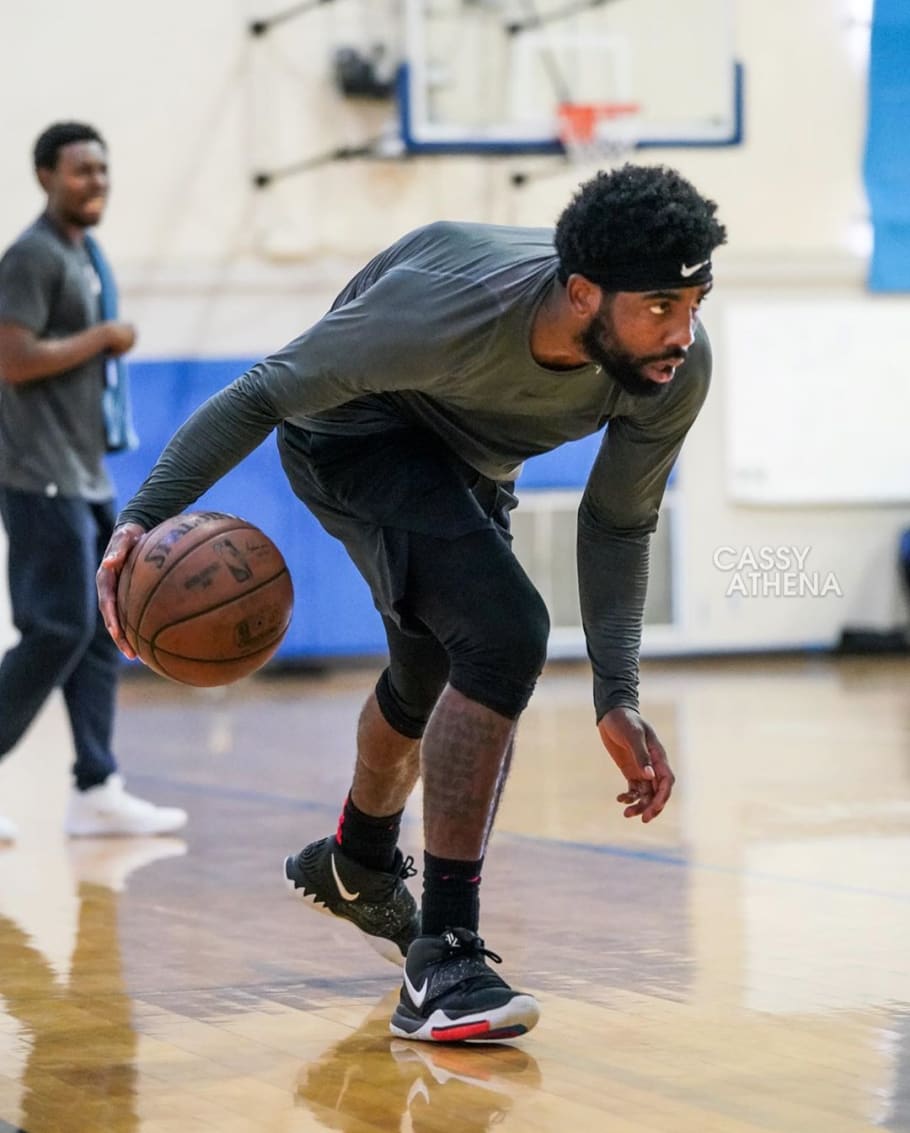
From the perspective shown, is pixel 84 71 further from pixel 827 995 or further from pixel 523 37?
pixel 827 995

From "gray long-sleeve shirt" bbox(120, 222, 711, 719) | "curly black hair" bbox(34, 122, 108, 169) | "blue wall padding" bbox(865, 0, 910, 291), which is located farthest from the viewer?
"blue wall padding" bbox(865, 0, 910, 291)

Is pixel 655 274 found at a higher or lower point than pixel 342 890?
higher

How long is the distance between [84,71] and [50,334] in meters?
5.01

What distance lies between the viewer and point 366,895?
127 inches

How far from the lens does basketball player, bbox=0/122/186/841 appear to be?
4.73 metres

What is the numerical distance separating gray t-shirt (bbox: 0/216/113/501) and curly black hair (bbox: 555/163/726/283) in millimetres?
2548

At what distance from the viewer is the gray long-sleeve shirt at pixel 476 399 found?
2.63m

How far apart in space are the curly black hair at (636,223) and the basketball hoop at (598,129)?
22.0 ft

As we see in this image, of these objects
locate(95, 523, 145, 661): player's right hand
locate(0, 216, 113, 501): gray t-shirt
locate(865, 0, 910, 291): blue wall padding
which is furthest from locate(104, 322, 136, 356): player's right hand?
locate(865, 0, 910, 291): blue wall padding

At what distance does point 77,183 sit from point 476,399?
8.18ft

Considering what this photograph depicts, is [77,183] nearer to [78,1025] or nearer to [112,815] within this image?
[112,815]

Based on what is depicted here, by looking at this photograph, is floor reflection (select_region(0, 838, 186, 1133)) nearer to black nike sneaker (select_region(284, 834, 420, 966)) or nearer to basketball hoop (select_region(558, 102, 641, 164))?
black nike sneaker (select_region(284, 834, 420, 966))

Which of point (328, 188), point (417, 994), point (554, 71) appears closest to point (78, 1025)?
point (417, 994)

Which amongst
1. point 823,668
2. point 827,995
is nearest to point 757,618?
point 823,668
